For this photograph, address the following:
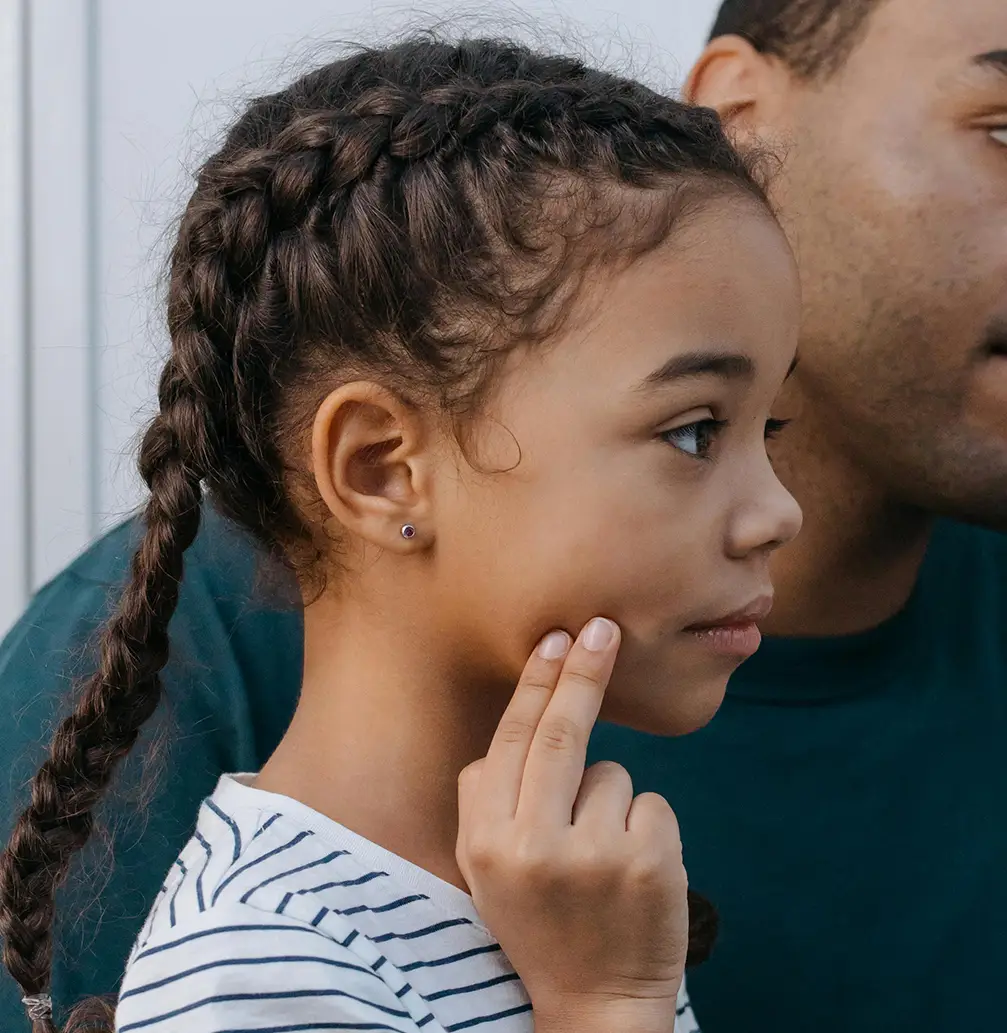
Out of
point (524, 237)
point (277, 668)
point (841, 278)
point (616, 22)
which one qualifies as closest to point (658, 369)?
point (524, 237)

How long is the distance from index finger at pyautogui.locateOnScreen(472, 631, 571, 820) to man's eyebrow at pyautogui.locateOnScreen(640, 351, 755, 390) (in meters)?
0.16

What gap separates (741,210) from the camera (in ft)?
2.72

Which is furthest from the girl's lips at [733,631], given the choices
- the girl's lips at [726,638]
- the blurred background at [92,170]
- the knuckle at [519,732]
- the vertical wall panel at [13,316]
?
the vertical wall panel at [13,316]

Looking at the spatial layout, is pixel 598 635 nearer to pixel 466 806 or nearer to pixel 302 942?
pixel 466 806

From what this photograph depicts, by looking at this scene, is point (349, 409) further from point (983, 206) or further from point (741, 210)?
point (983, 206)

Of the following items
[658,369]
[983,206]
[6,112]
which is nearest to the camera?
[658,369]

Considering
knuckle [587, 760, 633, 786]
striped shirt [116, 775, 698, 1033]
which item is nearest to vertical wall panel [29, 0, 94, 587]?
striped shirt [116, 775, 698, 1033]

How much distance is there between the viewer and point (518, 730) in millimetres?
821

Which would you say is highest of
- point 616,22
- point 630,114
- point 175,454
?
point 616,22

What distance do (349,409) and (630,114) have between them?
247mm

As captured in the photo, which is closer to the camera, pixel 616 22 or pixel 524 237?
pixel 524 237

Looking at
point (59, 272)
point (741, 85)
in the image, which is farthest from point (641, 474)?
point (59, 272)

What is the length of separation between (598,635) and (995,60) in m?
0.56

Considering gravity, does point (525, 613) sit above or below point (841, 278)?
below
